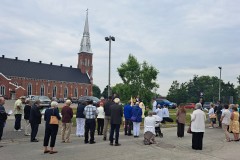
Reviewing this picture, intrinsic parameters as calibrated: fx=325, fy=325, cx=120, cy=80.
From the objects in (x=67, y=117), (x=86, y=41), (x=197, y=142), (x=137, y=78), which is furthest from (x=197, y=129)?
(x=86, y=41)

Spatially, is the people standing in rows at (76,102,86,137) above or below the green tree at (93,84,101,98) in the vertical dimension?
below

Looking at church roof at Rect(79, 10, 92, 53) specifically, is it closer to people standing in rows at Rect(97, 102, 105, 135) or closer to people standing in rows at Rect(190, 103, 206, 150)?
people standing in rows at Rect(97, 102, 105, 135)

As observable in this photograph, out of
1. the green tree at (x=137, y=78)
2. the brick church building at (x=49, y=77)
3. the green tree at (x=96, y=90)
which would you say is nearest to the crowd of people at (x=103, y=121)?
the green tree at (x=137, y=78)

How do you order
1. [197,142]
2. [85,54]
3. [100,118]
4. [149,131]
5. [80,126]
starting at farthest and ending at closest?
[85,54] → [100,118] → [80,126] → [149,131] → [197,142]

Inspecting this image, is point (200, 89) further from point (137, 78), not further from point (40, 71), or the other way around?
point (137, 78)

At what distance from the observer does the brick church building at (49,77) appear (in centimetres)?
9388

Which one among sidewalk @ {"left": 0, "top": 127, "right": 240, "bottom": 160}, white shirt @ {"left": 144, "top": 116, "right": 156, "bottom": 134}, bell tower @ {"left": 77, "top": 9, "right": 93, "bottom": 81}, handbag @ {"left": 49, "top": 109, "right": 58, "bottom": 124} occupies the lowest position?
sidewalk @ {"left": 0, "top": 127, "right": 240, "bottom": 160}

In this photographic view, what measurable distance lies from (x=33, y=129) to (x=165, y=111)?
9239 millimetres

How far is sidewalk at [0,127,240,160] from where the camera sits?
11.0 meters

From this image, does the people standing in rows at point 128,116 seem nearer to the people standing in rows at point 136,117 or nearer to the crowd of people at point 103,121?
the crowd of people at point 103,121

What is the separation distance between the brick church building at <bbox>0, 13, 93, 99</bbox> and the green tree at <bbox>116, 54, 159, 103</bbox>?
1665 inches

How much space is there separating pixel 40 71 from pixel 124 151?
317 feet

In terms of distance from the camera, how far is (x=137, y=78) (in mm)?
49656

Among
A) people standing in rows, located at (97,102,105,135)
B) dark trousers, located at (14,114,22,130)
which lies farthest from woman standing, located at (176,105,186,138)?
dark trousers, located at (14,114,22,130)
